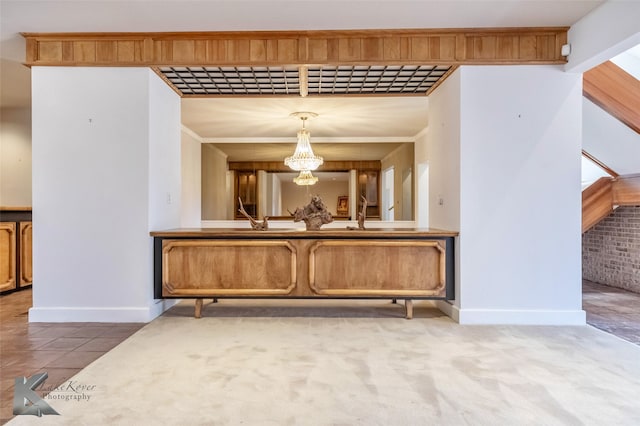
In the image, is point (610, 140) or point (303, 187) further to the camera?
point (303, 187)

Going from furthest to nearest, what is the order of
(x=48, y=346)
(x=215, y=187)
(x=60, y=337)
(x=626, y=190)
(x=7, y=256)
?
(x=215, y=187) → (x=7, y=256) → (x=626, y=190) → (x=60, y=337) → (x=48, y=346)

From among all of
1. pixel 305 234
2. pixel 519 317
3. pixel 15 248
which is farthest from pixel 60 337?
pixel 519 317

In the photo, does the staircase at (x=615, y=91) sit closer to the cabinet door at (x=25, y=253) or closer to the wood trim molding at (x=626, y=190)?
the wood trim molding at (x=626, y=190)

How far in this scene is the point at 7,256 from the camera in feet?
14.9

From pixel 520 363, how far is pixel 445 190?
5.92 ft

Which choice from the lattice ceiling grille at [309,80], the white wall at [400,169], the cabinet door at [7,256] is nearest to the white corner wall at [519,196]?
the lattice ceiling grille at [309,80]

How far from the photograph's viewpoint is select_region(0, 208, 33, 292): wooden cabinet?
4496 millimetres

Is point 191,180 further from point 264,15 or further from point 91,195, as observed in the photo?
point 264,15

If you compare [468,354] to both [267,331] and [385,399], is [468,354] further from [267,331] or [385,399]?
[267,331]

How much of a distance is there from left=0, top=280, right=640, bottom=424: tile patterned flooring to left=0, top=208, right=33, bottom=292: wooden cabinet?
1.25 feet

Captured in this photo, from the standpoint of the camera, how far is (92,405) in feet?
6.25

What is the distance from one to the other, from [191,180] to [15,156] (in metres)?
2.64

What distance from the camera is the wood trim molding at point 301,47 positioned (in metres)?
3.29

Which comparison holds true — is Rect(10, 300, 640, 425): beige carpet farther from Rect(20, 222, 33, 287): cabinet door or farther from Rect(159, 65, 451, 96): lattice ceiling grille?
Rect(20, 222, 33, 287): cabinet door
